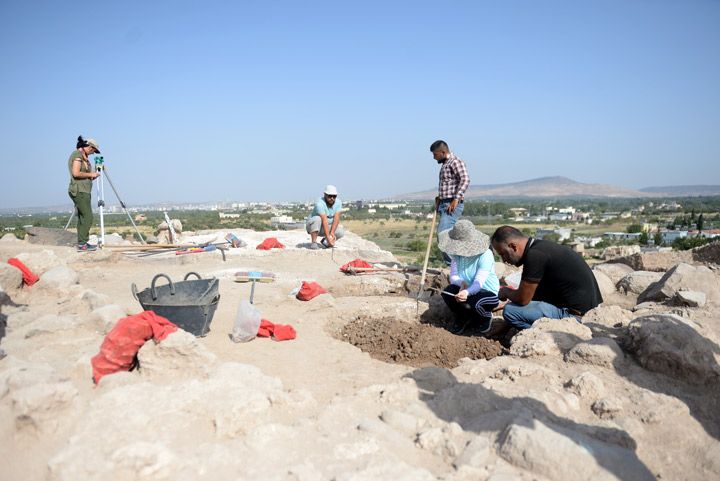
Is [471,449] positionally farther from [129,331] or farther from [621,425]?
[129,331]

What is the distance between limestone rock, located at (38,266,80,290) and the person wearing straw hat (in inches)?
187

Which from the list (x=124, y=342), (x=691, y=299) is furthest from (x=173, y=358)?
→ (x=691, y=299)

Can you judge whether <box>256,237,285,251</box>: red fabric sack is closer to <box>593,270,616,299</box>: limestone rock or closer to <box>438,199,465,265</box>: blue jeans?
<box>438,199,465,265</box>: blue jeans

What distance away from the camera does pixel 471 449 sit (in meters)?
2.55

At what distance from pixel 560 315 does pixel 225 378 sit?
3.17m

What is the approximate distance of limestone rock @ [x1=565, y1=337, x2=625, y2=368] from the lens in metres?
3.58

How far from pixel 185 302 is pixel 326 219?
17.4 ft

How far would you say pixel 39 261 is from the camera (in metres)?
6.47

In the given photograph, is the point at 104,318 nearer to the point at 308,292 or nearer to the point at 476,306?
the point at 308,292

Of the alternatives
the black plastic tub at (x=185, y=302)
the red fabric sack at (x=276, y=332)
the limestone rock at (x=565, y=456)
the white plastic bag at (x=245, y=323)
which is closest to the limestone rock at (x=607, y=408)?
the limestone rock at (x=565, y=456)

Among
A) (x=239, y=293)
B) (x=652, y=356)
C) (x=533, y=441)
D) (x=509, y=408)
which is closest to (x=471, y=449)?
(x=533, y=441)

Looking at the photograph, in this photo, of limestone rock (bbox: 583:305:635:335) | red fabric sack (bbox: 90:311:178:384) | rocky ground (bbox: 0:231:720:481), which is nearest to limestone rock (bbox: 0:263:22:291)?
rocky ground (bbox: 0:231:720:481)

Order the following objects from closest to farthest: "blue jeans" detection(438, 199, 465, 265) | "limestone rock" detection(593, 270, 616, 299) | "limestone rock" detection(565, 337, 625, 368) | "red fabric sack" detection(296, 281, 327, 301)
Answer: "limestone rock" detection(565, 337, 625, 368)
"red fabric sack" detection(296, 281, 327, 301)
"blue jeans" detection(438, 199, 465, 265)
"limestone rock" detection(593, 270, 616, 299)

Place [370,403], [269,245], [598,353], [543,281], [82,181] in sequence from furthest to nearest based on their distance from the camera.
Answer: [269,245] → [82,181] → [543,281] → [598,353] → [370,403]
